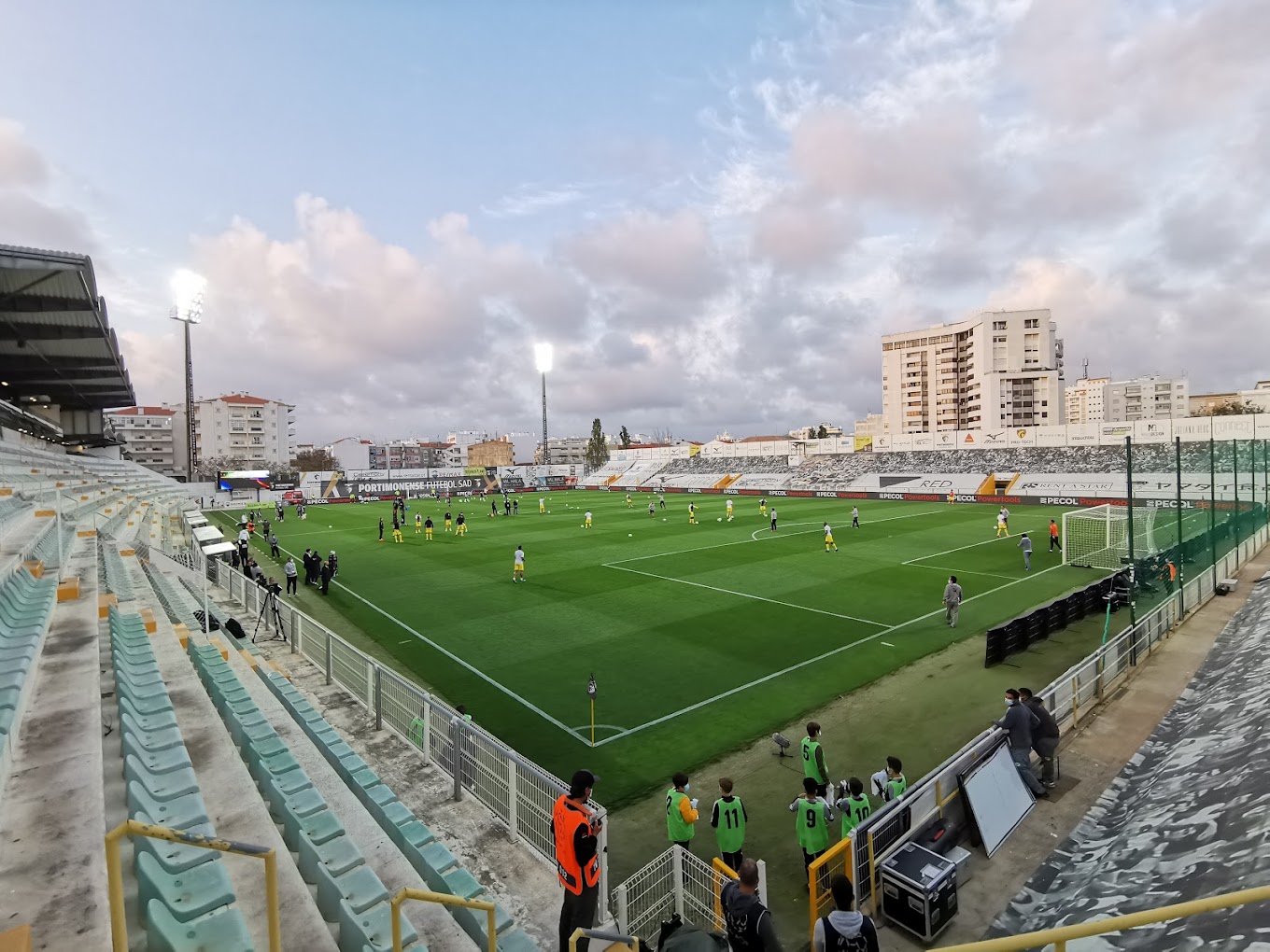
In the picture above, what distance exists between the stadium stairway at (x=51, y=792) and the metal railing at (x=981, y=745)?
17.0 ft

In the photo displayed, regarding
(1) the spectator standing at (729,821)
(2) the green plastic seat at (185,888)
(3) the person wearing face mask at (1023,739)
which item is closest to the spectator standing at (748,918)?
(1) the spectator standing at (729,821)

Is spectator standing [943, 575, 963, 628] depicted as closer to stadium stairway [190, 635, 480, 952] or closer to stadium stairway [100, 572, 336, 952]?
stadium stairway [190, 635, 480, 952]

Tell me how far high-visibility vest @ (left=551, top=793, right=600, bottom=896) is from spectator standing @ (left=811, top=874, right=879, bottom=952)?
1711 millimetres

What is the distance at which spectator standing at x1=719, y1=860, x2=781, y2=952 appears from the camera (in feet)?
14.3

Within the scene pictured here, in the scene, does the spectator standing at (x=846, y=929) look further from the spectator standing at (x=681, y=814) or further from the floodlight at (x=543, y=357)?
the floodlight at (x=543, y=357)

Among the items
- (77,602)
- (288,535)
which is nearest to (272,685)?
(77,602)

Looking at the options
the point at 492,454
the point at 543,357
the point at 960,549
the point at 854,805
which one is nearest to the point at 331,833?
the point at 854,805

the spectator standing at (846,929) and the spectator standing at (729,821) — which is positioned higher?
the spectator standing at (846,929)

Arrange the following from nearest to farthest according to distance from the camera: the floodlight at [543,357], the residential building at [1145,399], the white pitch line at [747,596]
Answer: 1. the white pitch line at [747,596]
2. the floodlight at [543,357]
3. the residential building at [1145,399]

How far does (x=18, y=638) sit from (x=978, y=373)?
361 feet

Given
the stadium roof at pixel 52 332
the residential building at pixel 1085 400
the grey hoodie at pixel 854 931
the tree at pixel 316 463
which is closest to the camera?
the grey hoodie at pixel 854 931

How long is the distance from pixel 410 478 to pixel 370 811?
68.9m

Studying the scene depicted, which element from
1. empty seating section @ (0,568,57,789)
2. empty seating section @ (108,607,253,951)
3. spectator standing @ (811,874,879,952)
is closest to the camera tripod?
empty seating section @ (0,568,57,789)

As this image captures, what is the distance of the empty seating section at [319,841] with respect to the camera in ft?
12.3
